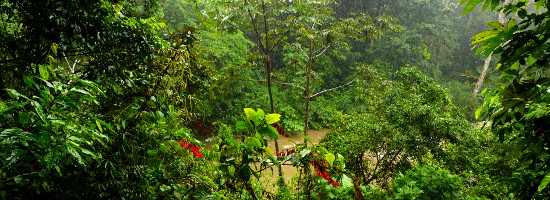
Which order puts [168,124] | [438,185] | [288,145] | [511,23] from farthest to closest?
[288,145] → [168,124] → [438,185] → [511,23]

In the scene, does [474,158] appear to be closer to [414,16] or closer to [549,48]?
[549,48]

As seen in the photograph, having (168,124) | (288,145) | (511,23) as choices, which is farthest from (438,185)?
(288,145)

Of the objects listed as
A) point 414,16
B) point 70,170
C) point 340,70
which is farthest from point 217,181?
point 414,16

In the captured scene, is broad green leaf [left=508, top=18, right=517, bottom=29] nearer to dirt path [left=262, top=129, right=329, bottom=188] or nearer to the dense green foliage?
the dense green foliage

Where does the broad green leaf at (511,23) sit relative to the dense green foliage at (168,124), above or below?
above

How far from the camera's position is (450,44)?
62.1 ft

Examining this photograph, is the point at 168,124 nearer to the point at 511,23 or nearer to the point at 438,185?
the point at 438,185

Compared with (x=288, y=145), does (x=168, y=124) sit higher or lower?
higher

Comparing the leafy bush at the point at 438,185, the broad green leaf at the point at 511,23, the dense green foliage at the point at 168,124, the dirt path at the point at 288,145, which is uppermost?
the broad green leaf at the point at 511,23

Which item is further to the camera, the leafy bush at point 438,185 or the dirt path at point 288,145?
the dirt path at point 288,145

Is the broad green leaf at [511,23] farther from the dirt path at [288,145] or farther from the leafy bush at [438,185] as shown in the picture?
the dirt path at [288,145]

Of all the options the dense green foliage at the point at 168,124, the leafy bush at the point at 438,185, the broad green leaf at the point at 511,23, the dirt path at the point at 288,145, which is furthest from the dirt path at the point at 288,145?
the broad green leaf at the point at 511,23

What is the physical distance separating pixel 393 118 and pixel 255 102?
8.59 metres

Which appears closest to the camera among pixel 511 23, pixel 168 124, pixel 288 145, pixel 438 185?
pixel 511 23
